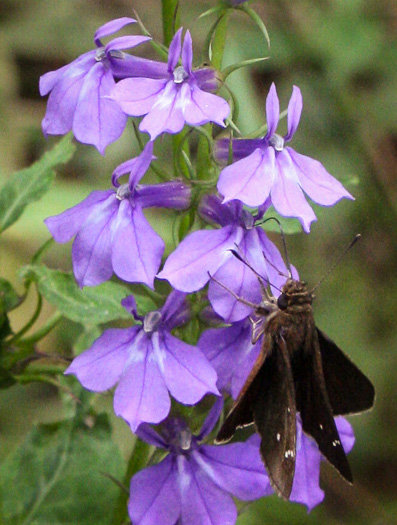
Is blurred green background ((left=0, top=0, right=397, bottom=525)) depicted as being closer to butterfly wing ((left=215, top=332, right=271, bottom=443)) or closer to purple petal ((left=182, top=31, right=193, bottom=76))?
butterfly wing ((left=215, top=332, right=271, bottom=443))

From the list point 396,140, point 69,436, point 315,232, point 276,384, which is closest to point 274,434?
point 276,384

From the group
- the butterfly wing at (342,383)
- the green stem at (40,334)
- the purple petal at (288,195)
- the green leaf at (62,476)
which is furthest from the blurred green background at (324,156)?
the purple petal at (288,195)

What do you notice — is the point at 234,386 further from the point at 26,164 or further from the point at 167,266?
the point at 26,164

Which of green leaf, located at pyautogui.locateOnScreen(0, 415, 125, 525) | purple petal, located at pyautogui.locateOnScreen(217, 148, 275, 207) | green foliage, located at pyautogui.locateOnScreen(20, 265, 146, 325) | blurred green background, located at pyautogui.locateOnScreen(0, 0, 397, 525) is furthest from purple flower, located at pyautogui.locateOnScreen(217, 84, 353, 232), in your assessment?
blurred green background, located at pyautogui.locateOnScreen(0, 0, 397, 525)

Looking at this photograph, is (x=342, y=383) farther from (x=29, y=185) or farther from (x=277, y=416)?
(x=29, y=185)

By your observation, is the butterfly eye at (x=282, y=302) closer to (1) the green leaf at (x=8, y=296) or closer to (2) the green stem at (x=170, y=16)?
(2) the green stem at (x=170, y=16)

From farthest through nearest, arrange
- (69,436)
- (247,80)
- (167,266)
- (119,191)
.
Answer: (247,80) → (69,436) → (119,191) → (167,266)

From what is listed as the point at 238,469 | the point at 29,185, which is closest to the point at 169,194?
the point at 238,469
